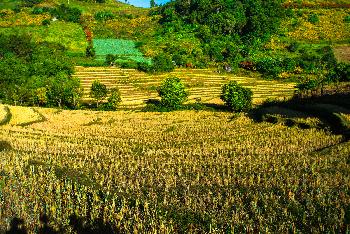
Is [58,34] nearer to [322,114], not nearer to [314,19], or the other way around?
[314,19]

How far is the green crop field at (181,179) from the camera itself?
2405cm

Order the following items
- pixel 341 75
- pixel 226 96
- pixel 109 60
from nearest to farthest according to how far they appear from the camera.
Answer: pixel 226 96 < pixel 341 75 < pixel 109 60

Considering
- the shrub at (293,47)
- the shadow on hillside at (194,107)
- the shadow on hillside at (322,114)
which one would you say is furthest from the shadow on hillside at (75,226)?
the shrub at (293,47)

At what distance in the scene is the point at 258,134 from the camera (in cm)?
5444

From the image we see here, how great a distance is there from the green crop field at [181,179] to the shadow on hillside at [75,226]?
0.28 m

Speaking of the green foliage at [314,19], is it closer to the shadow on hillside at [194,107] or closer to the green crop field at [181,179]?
the shadow on hillside at [194,107]

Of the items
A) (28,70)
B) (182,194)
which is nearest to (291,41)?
(28,70)

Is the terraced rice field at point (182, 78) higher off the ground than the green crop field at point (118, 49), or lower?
lower

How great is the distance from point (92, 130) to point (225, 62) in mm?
111132

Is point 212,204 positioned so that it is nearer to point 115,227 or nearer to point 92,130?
point 115,227

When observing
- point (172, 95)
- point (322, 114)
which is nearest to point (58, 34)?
point (172, 95)

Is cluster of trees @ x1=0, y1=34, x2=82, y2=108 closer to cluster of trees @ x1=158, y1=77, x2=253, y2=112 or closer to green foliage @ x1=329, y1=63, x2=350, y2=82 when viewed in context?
cluster of trees @ x1=158, y1=77, x2=253, y2=112

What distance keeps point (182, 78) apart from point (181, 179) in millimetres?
104490

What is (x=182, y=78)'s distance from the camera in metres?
137
